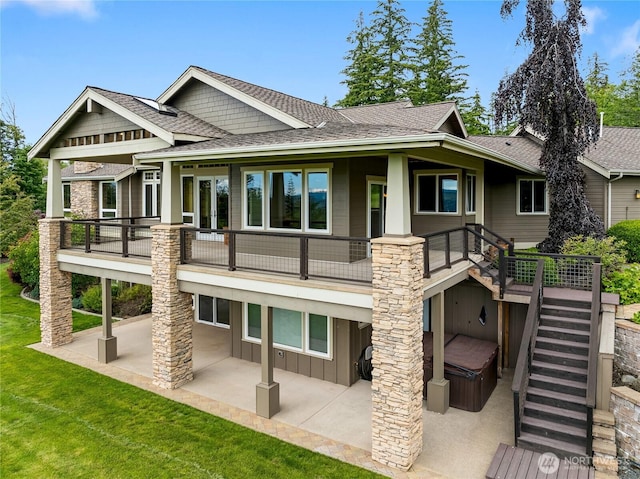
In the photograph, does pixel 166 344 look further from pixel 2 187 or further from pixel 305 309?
pixel 2 187

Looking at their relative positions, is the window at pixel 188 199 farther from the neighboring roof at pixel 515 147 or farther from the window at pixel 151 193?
the neighboring roof at pixel 515 147

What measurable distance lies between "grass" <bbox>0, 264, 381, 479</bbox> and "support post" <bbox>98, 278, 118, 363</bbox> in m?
0.82

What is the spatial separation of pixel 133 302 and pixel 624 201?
18.4 m

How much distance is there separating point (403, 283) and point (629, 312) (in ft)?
20.4

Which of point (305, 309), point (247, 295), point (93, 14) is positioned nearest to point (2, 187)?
point (93, 14)

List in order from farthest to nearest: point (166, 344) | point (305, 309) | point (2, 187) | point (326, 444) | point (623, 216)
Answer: point (2, 187) → point (623, 216) → point (166, 344) → point (305, 309) → point (326, 444)

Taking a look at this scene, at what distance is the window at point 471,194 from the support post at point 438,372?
4889 millimetres

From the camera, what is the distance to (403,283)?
6859 mm

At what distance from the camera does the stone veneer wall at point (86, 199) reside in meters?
20.5

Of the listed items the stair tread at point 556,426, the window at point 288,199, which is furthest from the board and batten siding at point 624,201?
the window at point 288,199

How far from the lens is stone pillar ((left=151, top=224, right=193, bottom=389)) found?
998 cm

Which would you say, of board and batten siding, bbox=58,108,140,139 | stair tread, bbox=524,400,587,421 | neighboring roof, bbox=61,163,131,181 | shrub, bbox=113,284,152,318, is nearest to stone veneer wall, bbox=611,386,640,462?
stair tread, bbox=524,400,587,421

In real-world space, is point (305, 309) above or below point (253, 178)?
below

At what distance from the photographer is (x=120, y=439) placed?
7934 millimetres
